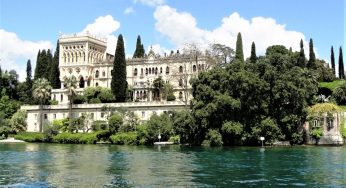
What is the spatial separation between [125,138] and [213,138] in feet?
52.0

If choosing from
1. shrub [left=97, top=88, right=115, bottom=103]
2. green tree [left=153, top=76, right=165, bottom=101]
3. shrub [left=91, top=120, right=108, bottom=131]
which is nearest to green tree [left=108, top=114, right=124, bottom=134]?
shrub [left=91, top=120, right=108, bottom=131]

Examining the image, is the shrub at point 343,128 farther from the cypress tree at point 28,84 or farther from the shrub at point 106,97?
the cypress tree at point 28,84

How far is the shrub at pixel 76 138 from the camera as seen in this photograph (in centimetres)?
7769

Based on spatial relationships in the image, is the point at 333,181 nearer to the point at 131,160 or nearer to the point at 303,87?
the point at 131,160

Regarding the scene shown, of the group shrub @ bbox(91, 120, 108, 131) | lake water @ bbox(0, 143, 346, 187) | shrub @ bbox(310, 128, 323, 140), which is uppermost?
shrub @ bbox(91, 120, 108, 131)

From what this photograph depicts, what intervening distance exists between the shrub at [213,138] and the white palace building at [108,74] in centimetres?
1968

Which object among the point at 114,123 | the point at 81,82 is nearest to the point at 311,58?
the point at 114,123

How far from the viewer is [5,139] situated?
8488 cm

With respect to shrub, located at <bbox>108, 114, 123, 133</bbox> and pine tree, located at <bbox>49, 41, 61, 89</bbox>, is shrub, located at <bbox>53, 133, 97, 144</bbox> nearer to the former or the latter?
shrub, located at <bbox>108, 114, 123, 133</bbox>

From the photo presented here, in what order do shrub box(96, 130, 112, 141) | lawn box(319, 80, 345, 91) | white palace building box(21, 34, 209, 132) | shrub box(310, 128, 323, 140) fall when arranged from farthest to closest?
white palace building box(21, 34, 209, 132) < lawn box(319, 80, 345, 91) < shrub box(96, 130, 112, 141) < shrub box(310, 128, 323, 140)

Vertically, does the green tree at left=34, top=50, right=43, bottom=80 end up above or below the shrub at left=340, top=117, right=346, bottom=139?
above

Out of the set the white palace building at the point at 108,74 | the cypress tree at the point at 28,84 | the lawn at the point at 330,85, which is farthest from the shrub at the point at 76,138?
the lawn at the point at 330,85

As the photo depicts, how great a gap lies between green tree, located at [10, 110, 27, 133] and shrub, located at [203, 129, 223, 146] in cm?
4053

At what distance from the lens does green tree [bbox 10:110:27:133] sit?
9050 centimetres
